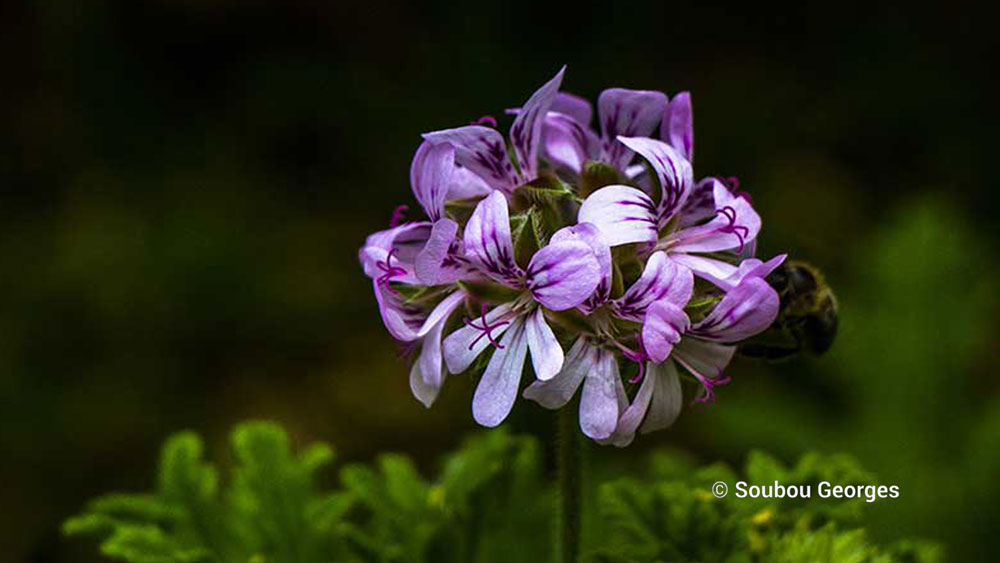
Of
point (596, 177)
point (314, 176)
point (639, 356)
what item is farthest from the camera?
point (314, 176)

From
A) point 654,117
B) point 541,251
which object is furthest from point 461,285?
point 654,117

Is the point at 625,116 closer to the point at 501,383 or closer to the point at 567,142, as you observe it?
the point at 567,142

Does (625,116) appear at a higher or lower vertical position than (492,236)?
higher

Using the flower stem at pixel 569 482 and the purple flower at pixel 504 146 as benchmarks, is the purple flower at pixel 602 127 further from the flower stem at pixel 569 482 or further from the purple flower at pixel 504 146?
the flower stem at pixel 569 482

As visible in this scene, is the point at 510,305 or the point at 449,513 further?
the point at 449,513

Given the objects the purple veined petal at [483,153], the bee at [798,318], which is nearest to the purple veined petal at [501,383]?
the purple veined petal at [483,153]

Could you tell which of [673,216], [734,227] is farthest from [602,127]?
[734,227]

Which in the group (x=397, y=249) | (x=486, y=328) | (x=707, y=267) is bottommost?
(x=486, y=328)
